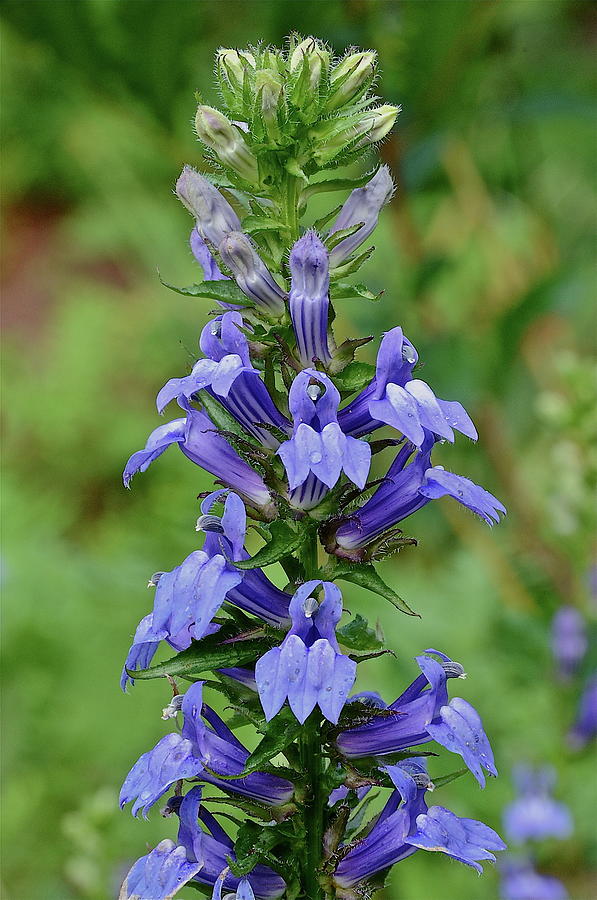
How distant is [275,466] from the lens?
141 cm

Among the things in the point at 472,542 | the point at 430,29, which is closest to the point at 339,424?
the point at 430,29

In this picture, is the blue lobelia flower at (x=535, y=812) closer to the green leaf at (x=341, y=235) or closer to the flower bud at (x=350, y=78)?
the green leaf at (x=341, y=235)

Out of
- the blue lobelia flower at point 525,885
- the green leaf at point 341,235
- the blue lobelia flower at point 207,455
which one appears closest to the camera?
the blue lobelia flower at point 207,455

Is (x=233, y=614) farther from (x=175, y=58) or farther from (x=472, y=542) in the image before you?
(x=472, y=542)

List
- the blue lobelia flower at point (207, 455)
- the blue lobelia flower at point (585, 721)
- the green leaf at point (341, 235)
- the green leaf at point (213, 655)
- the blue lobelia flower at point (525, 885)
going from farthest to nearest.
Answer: the blue lobelia flower at point (585, 721), the blue lobelia flower at point (525, 885), the green leaf at point (341, 235), the blue lobelia flower at point (207, 455), the green leaf at point (213, 655)

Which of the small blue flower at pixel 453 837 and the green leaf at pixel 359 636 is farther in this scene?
the green leaf at pixel 359 636

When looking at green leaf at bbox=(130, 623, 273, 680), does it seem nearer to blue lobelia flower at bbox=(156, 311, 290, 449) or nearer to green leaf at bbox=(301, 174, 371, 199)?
blue lobelia flower at bbox=(156, 311, 290, 449)

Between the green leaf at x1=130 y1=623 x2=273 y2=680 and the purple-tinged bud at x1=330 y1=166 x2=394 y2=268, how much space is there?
Result: 1.97 feet

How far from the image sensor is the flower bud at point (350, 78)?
4.68 feet

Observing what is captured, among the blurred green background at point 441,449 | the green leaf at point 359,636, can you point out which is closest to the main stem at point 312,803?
the green leaf at point 359,636

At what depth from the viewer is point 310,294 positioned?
4.48 ft

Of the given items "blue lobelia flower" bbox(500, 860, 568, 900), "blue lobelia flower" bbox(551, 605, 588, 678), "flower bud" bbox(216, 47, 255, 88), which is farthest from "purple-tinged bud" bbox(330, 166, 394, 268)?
"blue lobelia flower" bbox(500, 860, 568, 900)

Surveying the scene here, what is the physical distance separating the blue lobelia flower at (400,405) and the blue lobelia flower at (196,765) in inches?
17.7

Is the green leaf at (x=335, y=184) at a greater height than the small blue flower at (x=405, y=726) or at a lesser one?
greater
